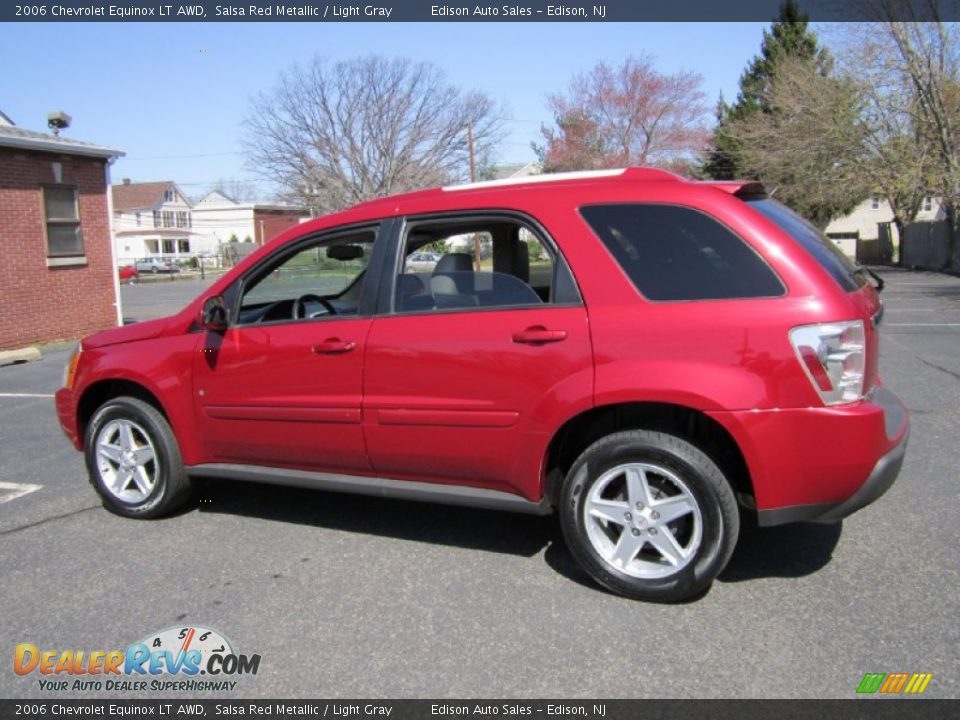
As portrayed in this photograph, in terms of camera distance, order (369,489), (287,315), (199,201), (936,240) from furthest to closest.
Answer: (199,201), (936,240), (287,315), (369,489)

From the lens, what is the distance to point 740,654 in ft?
9.32

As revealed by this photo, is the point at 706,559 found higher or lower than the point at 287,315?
lower

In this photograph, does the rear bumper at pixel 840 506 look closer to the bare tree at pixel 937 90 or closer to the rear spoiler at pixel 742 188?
the rear spoiler at pixel 742 188

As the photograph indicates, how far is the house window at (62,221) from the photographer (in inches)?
545

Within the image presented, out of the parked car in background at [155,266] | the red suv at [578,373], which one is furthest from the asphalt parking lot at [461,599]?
the parked car in background at [155,266]

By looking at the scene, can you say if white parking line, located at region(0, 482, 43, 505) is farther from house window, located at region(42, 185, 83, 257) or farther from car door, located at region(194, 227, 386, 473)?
house window, located at region(42, 185, 83, 257)

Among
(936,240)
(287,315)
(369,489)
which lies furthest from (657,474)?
(936,240)

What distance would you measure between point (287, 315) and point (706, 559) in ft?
9.15

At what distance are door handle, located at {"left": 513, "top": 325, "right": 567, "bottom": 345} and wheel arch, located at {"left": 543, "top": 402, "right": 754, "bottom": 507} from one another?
34 centimetres

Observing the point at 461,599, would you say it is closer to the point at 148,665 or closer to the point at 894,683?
the point at 148,665

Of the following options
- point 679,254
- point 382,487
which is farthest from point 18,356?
point 679,254

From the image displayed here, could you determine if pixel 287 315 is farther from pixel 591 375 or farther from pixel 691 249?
pixel 691 249

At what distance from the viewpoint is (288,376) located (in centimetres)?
391

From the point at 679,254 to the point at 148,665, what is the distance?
2.69 meters
